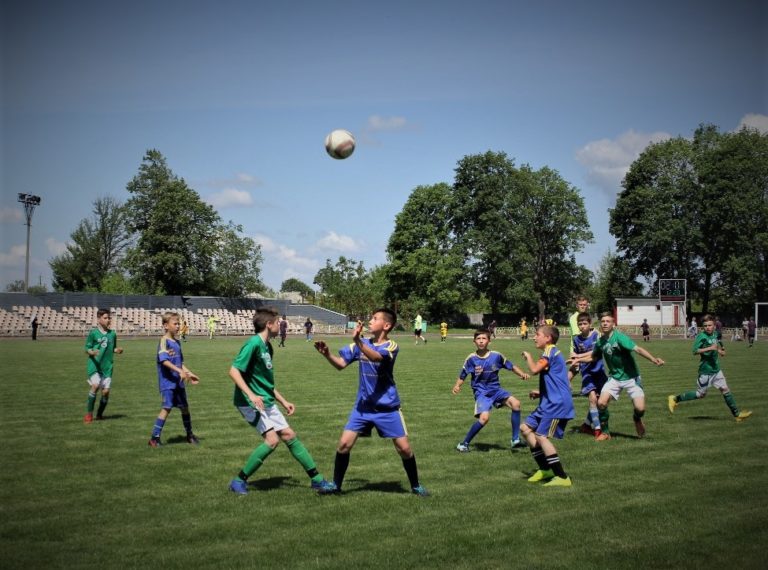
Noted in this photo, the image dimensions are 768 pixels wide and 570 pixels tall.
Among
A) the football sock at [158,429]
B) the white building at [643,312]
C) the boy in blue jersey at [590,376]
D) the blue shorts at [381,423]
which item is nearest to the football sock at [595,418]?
the boy in blue jersey at [590,376]

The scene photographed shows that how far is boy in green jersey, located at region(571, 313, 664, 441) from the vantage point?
1218 cm

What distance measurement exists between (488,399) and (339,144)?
265 inches

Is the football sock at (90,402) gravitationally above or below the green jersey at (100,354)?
below

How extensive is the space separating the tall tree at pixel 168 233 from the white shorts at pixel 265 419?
229 feet

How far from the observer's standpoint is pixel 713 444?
1165 cm

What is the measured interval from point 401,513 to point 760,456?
6.35m

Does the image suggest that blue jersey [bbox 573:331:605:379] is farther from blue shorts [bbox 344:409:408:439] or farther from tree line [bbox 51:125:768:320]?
tree line [bbox 51:125:768:320]

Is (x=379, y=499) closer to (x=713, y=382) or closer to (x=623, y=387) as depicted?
(x=623, y=387)

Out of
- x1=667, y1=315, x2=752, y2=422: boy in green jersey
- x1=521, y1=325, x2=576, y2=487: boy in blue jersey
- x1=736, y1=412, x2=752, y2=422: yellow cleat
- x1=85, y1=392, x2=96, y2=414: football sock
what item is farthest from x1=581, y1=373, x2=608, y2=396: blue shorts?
x1=85, y1=392, x2=96, y2=414: football sock

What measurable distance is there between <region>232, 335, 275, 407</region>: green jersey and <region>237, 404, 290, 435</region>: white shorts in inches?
2.9

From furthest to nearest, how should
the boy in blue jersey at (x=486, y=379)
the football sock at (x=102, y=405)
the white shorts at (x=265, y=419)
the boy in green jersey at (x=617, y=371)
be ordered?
the football sock at (x=102, y=405) < the boy in green jersey at (x=617, y=371) < the boy in blue jersey at (x=486, y=379) < the white shorts at (x=265, y=419)

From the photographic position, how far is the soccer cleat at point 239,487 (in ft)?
27.4

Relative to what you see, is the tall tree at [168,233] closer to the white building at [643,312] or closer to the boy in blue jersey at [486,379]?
the white building at [643,312]

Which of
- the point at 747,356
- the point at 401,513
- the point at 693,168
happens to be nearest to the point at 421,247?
the point at 693,168
